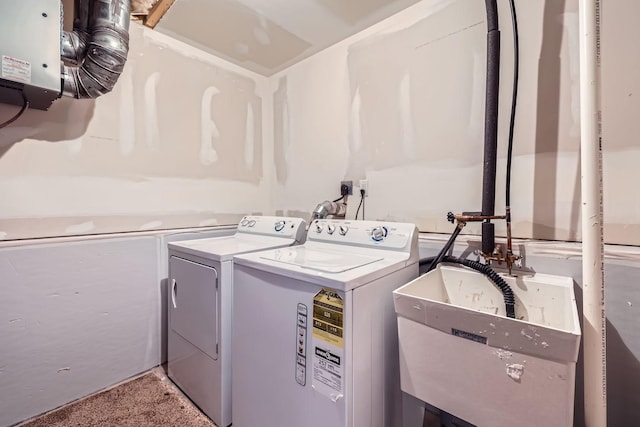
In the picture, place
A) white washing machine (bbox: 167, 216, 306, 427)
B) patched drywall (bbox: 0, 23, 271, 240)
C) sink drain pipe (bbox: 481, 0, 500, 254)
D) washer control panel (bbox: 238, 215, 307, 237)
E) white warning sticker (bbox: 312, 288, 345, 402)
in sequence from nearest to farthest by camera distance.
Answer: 1. white warning sticker (bbox: 312, 288, 345, 402)
2. sink drain pipe (bbox: 481, 0, 500, 254)
3. white washing machine (bbox: 167, 216, 306, 427)
4. patched drywall (bbox: 0, 23, 271, 240)
5. washer control panel (bbox: 238, 215, 307, 237)

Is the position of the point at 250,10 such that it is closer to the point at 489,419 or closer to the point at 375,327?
the point at 375,327

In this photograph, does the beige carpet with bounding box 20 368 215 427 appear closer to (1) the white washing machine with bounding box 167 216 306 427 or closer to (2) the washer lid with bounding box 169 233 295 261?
(1) the white washing machine with bounding box 167 216 306 427

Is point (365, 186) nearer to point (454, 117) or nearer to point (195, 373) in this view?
point (454, 117)

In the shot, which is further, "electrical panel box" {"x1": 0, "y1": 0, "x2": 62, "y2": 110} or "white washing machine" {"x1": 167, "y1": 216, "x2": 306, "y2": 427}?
"white washing machine" {"x1": 167, "y1": 216, "x2": 306, "y2": 427}

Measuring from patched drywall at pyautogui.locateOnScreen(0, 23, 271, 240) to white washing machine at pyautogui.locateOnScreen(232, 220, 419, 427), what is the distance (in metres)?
1.02

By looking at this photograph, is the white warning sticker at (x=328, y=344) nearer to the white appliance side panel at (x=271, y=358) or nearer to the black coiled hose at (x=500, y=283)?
the white appliance side panel at (x=271, y=358)

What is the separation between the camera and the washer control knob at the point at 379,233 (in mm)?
1493

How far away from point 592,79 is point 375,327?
3.66 feet

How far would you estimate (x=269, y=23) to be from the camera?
6.27 ft

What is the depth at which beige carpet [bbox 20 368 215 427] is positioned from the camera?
1461 millimetres

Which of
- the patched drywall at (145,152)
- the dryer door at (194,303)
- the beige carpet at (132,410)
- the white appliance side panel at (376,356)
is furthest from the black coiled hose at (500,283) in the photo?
the patched drywall at (145,152)

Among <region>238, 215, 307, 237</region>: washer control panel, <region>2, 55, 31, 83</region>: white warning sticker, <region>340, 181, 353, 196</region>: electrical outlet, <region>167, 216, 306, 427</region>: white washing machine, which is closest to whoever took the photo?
<region>2, 55, 31, 83</region>: white warning sticker

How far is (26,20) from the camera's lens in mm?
1208

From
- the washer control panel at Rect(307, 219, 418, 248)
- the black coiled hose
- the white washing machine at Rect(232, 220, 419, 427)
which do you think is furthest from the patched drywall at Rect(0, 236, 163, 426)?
the black coiled hose
